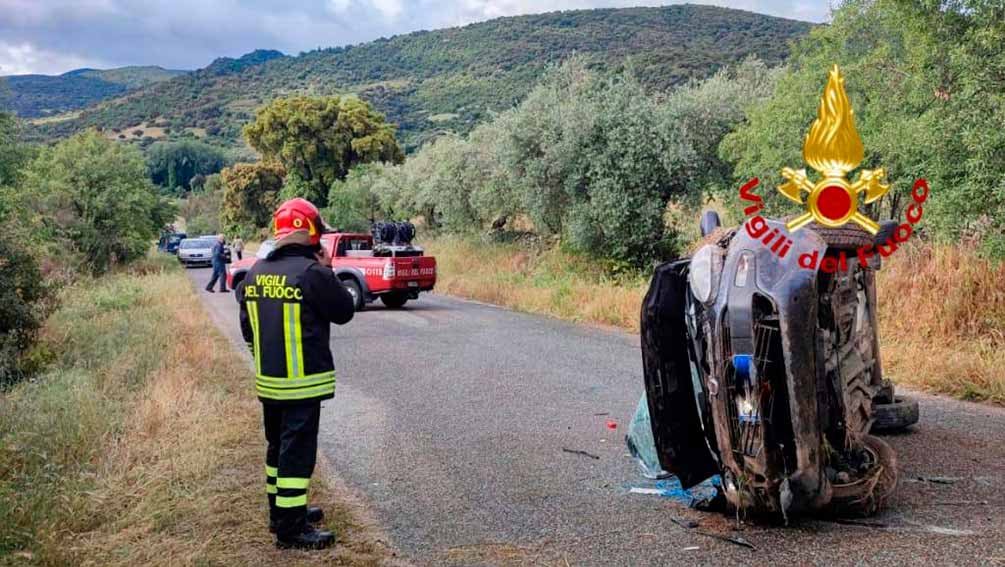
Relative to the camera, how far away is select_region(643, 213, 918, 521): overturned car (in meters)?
4.07

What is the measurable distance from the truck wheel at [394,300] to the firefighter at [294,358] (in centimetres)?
1394

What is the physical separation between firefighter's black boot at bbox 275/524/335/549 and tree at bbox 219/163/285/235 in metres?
56.2

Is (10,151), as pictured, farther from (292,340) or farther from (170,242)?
(170,242)

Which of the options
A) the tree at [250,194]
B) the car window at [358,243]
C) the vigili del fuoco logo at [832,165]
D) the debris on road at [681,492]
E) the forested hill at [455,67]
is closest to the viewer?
the vigili del fuoco logo at [832,165]

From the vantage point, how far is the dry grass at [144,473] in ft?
14.5

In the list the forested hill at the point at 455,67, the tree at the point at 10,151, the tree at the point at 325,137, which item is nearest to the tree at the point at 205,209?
the forested hill at the point at 455,67

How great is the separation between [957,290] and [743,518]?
6.28 m

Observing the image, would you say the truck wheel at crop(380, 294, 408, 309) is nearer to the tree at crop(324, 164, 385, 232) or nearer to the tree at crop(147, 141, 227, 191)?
the tree at crop(324, 164, 385, 232)

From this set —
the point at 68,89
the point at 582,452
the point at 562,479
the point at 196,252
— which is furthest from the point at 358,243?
the point at 68,89

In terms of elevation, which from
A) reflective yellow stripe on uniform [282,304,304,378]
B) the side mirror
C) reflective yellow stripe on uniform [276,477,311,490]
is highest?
the side mirror

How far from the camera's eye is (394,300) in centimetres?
1886

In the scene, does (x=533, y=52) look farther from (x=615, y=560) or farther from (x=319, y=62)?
(x=615, y=560)

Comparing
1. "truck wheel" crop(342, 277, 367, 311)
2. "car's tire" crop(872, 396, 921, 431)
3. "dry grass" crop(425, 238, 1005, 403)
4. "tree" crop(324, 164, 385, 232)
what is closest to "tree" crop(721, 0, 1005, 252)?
"dry grass" crop(425, 238, 1005, 403)

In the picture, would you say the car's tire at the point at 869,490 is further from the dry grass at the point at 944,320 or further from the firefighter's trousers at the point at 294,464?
the dry grass at the point at 944,320
